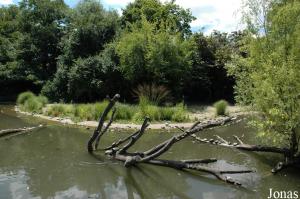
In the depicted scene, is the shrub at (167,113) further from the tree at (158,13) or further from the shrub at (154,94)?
the tree at (158,13)

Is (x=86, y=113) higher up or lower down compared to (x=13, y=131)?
higher up

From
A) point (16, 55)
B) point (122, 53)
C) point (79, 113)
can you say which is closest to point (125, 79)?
point (122, 53)

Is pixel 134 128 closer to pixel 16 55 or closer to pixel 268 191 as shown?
pixel 268 191

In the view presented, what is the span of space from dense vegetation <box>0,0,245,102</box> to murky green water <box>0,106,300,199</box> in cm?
968

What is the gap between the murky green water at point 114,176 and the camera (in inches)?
380

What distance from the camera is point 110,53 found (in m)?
24.9

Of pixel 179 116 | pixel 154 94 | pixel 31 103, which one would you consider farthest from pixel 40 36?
pixel 179 116

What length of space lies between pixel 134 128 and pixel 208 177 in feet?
23.3

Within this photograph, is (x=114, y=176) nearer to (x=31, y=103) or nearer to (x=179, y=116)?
(x=179, y=116)

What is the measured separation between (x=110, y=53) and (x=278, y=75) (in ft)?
51.4

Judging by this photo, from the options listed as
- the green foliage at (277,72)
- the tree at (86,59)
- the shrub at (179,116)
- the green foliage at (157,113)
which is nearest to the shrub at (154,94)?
the green foliage at (157,113)

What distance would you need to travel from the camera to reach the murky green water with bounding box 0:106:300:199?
966 centimetres

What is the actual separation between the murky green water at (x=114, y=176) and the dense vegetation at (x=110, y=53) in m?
9.68

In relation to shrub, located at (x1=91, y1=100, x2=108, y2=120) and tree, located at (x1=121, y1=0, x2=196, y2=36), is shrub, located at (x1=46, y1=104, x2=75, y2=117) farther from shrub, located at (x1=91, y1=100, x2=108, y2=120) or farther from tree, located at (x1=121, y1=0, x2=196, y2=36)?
tree, located at (x1=121, y1=0, x2=196, y2=36)
